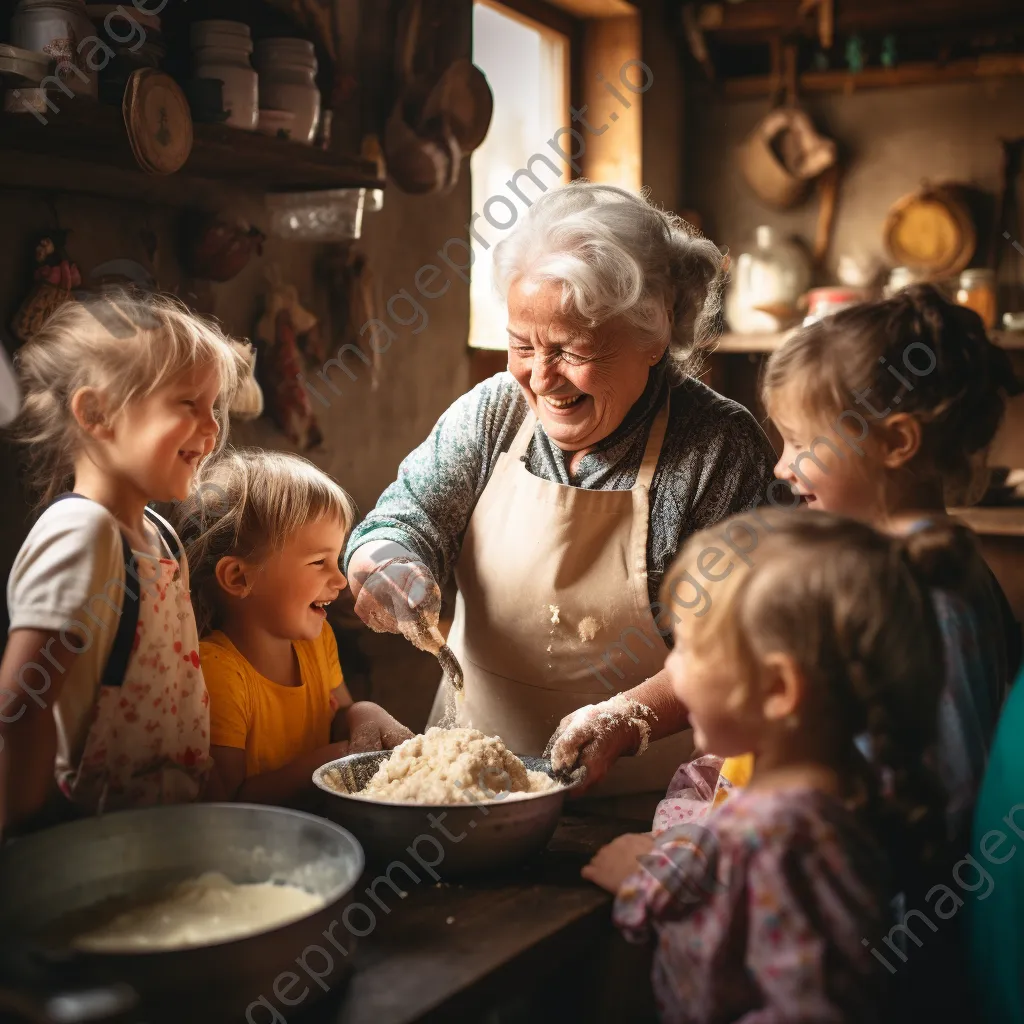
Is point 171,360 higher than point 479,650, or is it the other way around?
point 171,360

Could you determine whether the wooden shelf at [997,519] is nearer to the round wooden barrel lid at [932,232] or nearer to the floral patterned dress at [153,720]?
the round wooden barrel lid at [932,232]

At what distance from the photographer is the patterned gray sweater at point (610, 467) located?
195 centimetres

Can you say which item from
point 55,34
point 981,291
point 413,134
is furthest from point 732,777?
point 981,291

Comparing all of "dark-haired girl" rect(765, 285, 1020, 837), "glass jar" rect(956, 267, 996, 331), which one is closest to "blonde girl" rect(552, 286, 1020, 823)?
"dark-haired girl" rect(765, 285, 1020, 837)

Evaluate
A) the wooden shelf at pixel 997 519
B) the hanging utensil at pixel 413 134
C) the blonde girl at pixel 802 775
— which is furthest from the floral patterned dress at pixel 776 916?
the wooden shelf at pixel 997 519

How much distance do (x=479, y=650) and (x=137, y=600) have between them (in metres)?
0.82

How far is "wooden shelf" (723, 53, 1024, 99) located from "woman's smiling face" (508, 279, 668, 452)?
281cm

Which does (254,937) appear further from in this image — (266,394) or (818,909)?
(266,394)

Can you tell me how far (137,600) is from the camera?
54.4 inches

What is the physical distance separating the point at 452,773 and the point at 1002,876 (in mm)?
652

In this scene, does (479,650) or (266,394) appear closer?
(479,650)

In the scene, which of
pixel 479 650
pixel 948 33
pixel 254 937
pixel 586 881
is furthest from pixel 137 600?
pixel 948 33

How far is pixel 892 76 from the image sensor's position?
4219 millimetres

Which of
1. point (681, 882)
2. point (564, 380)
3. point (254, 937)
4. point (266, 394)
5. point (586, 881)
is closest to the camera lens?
point (254, 937)
